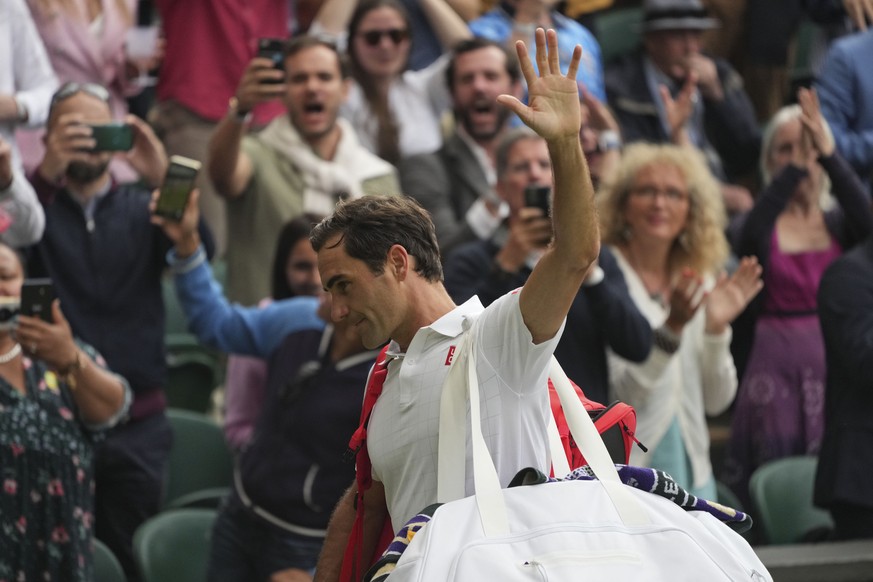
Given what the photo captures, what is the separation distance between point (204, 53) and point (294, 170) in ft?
3.57

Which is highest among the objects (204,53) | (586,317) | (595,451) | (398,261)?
(398,261)

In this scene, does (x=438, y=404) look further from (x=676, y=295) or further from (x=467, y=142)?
A: (x=467, y=142)

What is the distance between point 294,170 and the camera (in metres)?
6.63

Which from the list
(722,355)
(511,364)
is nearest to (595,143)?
(722,355)

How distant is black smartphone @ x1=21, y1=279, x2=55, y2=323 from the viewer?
15.5ft

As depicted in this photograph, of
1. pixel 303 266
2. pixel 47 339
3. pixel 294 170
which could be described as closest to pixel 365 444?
pixel 47 339

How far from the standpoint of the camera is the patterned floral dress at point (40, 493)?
470cm

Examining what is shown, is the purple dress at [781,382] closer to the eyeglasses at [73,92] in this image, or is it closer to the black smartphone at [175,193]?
the black smartphone at [175,193]

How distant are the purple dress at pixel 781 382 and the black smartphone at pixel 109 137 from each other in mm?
2794

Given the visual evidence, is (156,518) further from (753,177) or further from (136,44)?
(753,177)

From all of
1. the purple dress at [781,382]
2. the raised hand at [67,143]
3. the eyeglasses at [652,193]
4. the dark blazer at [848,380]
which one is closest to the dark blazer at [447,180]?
the eyeglasses at [652,193]

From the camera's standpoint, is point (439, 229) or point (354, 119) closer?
point (439, 229)

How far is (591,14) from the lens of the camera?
880 centimetres

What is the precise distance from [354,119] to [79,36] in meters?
1.33
